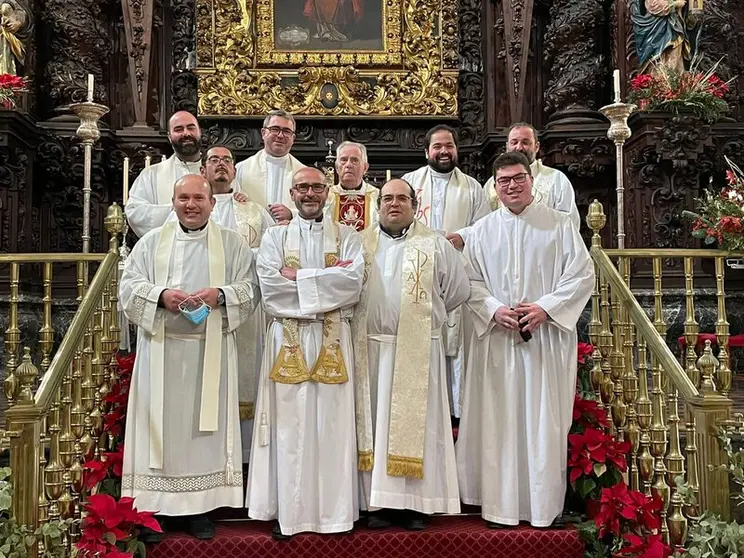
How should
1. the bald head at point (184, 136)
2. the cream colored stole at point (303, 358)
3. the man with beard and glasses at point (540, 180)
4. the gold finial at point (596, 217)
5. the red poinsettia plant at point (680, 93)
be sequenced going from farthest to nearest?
1. the red poinsettia plant at point (680, 93)
2. the bald head at point (184, 136)
3. the man with beard and glasses at point (540, 180)
4. the gold finial at point (596, 217)
5. the cream colored stole at point (303, 358)

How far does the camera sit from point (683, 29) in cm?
830

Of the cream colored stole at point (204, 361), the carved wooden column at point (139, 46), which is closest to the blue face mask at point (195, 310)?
the cream colored stole at point (204, 361)

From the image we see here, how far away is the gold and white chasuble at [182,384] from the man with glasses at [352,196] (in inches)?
45.9

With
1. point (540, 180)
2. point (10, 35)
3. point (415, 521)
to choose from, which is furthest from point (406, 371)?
point (10, 35)

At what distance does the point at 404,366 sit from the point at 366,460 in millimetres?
534

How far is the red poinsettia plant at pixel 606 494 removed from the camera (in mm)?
4434

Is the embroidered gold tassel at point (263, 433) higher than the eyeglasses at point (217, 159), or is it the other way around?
the eyeglasses at point (217, 159)

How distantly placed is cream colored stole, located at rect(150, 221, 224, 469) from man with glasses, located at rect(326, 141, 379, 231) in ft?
3.79

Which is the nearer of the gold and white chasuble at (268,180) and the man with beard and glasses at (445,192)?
the man with beard and glasses at (445,192)

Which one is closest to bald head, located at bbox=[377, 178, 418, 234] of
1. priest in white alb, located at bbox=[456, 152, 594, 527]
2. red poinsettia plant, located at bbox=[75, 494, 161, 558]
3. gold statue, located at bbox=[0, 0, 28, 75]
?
priest in white alb, located at bbox=[456, 152, 594, 527]

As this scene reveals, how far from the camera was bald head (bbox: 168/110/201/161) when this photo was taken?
19.8 feet

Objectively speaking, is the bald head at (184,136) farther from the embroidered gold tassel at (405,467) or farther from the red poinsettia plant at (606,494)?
the red poinsettia plant at (606,494)

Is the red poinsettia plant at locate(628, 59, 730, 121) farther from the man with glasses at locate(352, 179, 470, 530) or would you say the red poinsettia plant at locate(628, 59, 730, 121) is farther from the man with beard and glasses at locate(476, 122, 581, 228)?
the man with glasses at locate(352, 179, 470, 530)

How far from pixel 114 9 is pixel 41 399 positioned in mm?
5935
